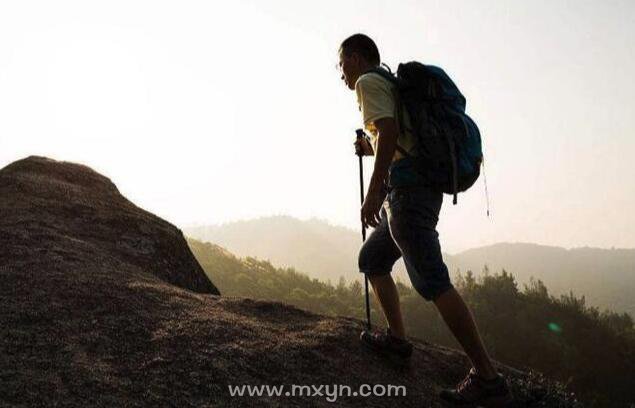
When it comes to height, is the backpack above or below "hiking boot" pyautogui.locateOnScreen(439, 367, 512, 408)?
above

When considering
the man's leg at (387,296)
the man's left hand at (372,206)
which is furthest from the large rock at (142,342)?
the man's left hand at (372,206)

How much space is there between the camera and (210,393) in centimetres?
312

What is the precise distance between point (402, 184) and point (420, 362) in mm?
1657

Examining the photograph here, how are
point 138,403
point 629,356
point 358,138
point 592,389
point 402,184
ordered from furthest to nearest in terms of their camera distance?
point 629,356 < point 592,389 < point 358,138 < point 402,184 < point 138,403

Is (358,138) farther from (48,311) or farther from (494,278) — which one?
(494,278)

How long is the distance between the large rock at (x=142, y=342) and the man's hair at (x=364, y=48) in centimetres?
222

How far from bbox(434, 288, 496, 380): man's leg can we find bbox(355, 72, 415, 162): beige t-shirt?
1010mm

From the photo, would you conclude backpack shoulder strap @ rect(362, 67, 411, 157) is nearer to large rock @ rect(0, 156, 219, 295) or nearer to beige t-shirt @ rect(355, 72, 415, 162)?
beige t-shirt @ rect(355, 72, 415, 162)

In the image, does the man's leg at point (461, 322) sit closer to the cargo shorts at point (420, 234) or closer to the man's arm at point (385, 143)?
the cargo shorts at point (420, 234)

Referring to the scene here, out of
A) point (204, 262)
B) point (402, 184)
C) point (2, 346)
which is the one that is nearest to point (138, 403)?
point (2, 346)

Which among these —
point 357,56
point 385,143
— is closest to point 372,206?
point 385,143

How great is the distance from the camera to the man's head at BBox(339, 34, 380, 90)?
395 centimetres

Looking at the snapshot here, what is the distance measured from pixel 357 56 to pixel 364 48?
83 mm

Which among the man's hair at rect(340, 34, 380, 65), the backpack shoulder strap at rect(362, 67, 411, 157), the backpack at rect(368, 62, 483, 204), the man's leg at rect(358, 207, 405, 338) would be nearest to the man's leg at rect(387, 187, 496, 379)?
the backpack at rect(368, 62, 483, 204)
